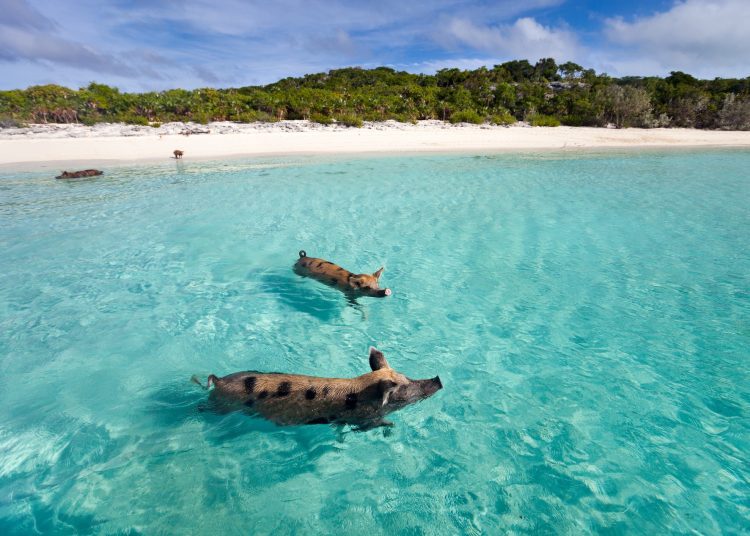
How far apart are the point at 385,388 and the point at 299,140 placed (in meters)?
33.7

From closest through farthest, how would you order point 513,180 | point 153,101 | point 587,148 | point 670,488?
1. point 670,488
2. point 513,180
3. point 587,148
4. point 153,101

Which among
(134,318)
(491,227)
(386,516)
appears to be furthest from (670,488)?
(491,227)

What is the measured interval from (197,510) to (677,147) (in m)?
43.8

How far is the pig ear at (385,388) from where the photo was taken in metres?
3.90

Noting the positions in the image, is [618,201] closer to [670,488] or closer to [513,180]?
[513,180]

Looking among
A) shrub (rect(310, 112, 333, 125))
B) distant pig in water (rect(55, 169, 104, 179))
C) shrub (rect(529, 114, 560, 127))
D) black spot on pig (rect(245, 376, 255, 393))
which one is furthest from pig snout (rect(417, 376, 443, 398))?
shrub (rect(529, 114, 560, 127))

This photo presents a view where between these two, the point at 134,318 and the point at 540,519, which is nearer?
the point at 540,519

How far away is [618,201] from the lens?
15062mm

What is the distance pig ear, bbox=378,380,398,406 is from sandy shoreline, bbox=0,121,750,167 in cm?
2967

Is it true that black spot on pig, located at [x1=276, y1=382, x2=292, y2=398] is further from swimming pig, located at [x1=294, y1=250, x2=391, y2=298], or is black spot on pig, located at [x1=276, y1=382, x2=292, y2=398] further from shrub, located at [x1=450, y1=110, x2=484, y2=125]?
shrub, located at [x1=450, y1=110, x2=484, y2=125]

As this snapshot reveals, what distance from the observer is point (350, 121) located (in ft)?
135

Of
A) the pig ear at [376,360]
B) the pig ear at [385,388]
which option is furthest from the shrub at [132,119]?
the pig ear at [385,388]

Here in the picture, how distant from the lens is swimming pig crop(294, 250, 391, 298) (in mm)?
6875

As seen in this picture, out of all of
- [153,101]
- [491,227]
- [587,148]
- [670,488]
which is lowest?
[670,488]
